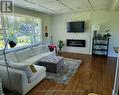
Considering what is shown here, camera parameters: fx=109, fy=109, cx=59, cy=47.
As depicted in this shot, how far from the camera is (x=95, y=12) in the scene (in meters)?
6.04

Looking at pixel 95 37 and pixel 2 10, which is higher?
pixel 2 10

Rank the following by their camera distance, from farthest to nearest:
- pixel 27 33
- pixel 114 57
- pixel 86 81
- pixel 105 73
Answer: pixel 114 57 < pixel 27 33 < pixel 105 73 < pixel 86 81

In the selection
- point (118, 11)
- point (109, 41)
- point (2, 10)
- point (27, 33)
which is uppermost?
point (118, 11)

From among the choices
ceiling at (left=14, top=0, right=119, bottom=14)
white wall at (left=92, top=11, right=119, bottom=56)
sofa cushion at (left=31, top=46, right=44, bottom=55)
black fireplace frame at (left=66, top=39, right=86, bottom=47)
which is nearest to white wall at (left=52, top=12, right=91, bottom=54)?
black fireplace frame at (left=66, top=39, right=86, bottom=47)

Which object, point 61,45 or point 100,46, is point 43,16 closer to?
point 61,45

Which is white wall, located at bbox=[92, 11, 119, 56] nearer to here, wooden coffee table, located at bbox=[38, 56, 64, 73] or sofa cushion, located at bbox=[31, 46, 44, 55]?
sofa cushion, located at bbox=[31, 46, 44, 55]

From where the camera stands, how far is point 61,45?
23.0ft

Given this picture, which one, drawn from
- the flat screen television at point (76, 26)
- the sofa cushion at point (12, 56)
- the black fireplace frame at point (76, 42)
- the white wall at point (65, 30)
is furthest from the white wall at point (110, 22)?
the sofa cushion at point (12, 56)

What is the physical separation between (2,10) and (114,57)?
5.67 meters

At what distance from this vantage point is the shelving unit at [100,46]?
235 inches

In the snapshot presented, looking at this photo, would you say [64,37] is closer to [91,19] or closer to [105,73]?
[91,19]

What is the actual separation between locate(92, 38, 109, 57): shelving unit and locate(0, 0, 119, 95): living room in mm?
53

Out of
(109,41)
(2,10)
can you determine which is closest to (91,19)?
(109,41)

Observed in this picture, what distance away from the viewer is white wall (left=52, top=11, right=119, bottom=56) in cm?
579
